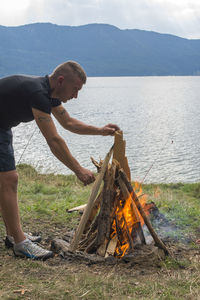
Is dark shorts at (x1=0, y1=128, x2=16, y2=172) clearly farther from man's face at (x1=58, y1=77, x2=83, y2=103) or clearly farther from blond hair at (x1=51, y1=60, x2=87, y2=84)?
blond hair at (x1=51, y1=60, x2=87, y2=84)

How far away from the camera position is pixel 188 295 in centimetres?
365

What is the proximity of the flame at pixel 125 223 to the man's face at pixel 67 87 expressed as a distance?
1660 millimetres

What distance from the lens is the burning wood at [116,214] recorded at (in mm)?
4879

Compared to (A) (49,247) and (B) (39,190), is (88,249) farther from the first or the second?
(B) (39,190)

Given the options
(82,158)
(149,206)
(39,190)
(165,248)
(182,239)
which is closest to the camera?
(165,248)

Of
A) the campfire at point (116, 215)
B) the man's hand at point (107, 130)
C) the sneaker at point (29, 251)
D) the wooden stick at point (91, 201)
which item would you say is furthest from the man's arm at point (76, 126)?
the sneaker at point (29, 251)

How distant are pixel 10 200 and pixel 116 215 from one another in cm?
149

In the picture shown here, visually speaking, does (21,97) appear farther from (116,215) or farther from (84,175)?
(116,215)

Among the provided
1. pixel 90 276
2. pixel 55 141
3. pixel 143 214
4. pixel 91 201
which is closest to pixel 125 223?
pixel 143 214

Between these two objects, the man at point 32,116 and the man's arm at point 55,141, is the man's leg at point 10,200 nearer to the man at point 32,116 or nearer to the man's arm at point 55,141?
the man at point 32,116

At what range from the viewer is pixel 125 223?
496 cm

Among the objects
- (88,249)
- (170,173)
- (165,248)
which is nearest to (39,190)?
(88,249)

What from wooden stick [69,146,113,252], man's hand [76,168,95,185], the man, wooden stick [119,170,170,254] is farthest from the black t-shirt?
wooden stick [119,170,170,254]

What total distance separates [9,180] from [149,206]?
2.76 m
